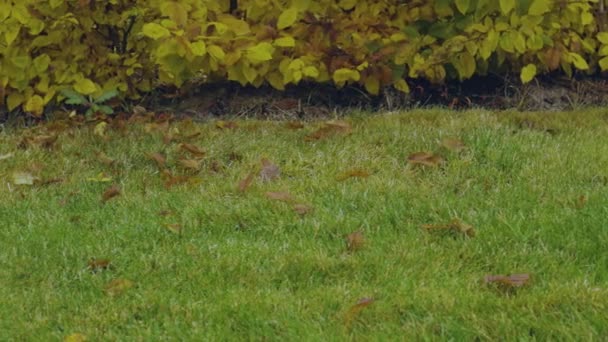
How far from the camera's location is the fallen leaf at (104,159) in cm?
432

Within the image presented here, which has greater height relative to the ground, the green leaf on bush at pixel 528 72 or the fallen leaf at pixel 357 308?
the fallen leaf at pixel 357 308

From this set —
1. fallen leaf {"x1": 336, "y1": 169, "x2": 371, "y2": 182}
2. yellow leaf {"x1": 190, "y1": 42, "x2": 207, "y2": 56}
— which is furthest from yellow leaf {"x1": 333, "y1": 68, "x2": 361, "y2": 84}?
fallen leaf {"x1": 336, "y1": 169, "x2": 371, "y2": 182}

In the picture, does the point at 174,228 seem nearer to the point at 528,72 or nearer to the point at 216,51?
the point at 216,51

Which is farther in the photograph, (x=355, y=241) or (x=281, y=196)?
(x=281, y=196)

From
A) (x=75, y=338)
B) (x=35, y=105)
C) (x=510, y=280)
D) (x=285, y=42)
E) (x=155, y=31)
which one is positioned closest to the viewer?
(x=75, y=338)

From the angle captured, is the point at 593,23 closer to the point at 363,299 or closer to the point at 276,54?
the point at 276,54

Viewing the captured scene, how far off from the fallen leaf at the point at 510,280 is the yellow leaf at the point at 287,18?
2.57 metres

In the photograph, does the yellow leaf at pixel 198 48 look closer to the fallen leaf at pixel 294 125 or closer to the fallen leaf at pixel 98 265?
the fallen leaf at pixel 294 125

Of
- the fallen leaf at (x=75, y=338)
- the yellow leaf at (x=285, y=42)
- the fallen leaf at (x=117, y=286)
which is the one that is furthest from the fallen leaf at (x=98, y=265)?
the yellow leaf at (x=285, y=42)

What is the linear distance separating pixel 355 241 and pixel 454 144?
4.04 feet

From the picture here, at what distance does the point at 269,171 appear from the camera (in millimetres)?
4047

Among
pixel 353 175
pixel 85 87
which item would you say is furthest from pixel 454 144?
pixel 85 87

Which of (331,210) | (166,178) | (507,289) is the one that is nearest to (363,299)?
(507,289)

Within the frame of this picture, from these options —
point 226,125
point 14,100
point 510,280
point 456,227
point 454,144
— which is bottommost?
point 14,100
